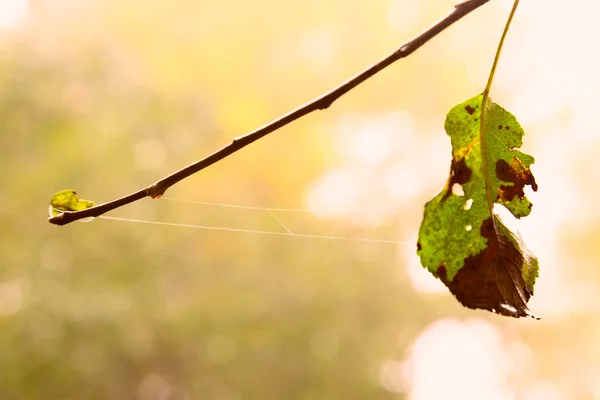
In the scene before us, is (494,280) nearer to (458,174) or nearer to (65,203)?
(458,174)

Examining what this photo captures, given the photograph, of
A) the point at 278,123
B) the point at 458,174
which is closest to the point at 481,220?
the point at 458,174

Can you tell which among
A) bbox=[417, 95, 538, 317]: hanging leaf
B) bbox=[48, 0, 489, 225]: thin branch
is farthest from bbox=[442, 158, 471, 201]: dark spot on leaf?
bbox=[48, 0, 489, 225]: thin branch

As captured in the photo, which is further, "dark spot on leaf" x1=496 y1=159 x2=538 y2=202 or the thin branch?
"dark spot on leaf" x1=496 y1=159 x2=538 y2=202

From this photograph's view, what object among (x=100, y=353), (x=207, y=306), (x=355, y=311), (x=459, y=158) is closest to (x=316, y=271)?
(x=355, y=311)

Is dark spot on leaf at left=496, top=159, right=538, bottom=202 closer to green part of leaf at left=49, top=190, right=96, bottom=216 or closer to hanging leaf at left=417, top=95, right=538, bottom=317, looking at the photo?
hanging leaf at left=417, top=95, right=538, bottom=317

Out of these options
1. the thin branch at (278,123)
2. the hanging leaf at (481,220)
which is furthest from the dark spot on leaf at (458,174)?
the thin branch at (278,123)

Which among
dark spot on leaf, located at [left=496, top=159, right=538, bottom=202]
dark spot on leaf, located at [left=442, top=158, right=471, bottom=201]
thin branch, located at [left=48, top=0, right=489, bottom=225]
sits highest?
dark spot on leaf, located at [left=496, top=159, right=538, bottom=202]

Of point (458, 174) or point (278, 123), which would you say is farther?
point (458, 174)
